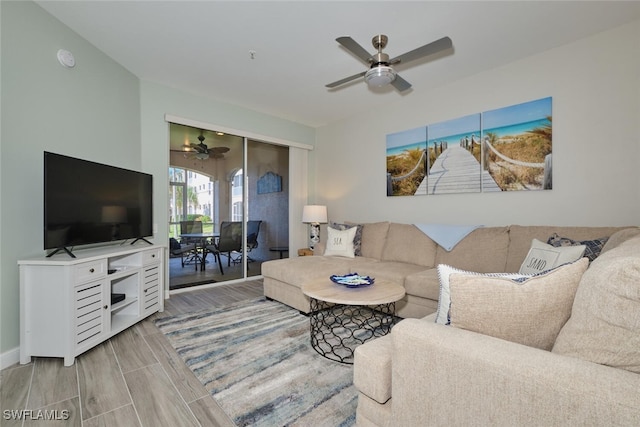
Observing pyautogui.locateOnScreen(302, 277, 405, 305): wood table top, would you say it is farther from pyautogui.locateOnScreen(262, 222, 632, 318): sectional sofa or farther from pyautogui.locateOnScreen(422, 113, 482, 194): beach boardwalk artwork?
pyautogui.locateOnScreen(422, 113, 482, 194): beach boardwalk artwork

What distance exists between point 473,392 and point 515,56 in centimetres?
324

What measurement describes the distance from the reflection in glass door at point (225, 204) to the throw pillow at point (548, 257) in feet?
11.7

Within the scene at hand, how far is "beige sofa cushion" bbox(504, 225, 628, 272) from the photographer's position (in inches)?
90.3

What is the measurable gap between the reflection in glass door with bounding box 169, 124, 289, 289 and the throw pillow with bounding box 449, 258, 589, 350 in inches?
144

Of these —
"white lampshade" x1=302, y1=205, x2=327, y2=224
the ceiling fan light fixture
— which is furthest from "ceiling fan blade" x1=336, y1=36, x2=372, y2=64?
"white lampshade" x1=302, y1=205, x2=327, y2=224

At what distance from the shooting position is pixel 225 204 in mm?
4281

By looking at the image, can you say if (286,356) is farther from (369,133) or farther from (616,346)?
(369,133)

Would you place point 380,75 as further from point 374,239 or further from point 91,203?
point 91,203

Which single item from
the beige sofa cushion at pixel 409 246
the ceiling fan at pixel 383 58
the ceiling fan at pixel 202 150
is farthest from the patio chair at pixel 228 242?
the ceiling fan at pixel 383 58

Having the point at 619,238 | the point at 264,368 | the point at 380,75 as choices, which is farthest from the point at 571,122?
the point at 264,368

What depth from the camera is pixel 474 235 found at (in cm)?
294

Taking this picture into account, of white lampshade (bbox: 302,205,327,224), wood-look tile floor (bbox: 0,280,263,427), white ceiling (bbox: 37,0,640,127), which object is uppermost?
white ceiling (bbox: 37,0,640,127)

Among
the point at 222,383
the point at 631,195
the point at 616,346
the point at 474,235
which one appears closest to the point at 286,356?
the point at 222,383

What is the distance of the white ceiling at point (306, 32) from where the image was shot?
216cm
